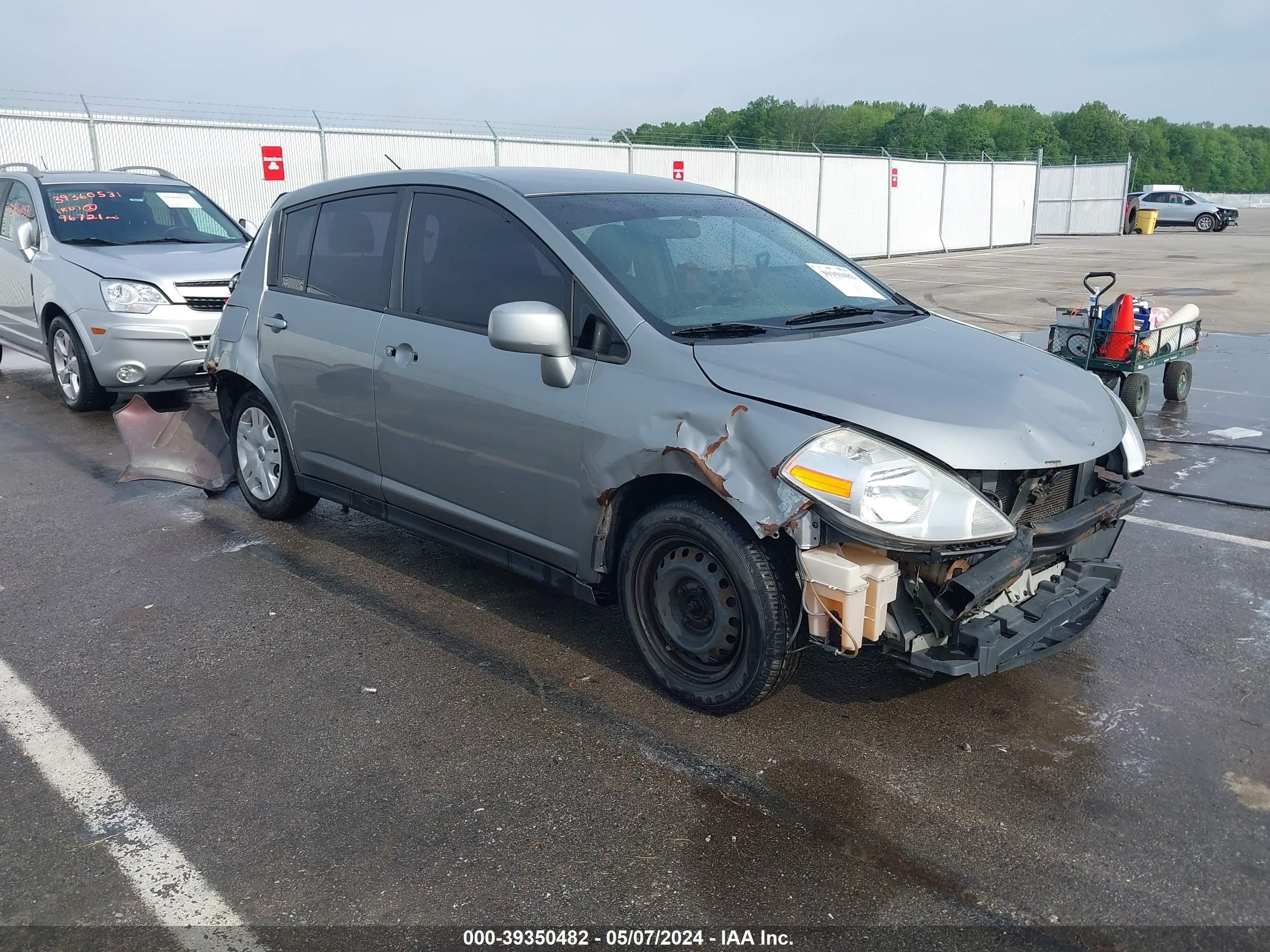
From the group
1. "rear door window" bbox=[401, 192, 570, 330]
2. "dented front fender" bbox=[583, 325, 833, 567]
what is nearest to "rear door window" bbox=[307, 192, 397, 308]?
"rear door window" bbox=[401, 192, 570, 330]

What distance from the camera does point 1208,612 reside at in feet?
15.4

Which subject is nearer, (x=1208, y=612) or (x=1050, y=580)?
(x=1050, y=580)

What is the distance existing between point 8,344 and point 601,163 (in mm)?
15483

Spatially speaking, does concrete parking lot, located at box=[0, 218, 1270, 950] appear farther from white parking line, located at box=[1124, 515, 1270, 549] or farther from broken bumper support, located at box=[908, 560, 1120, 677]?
Result: broken bumper support, located at box=[908, 560, 1120, 677]

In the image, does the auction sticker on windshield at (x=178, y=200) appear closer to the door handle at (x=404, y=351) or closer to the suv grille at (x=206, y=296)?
the suv grille at (x=206, y=296)


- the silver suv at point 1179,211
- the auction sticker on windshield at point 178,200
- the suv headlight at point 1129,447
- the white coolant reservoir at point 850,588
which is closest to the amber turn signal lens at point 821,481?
the white coolant reservoir at point 850,588

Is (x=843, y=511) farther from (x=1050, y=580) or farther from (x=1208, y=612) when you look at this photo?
(x=1208, y=612)

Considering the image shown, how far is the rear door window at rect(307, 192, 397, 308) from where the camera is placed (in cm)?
484

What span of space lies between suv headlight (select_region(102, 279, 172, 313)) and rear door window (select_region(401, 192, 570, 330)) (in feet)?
14.5

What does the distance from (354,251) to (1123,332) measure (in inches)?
236

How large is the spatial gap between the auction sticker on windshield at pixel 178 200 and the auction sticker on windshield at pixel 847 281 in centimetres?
717

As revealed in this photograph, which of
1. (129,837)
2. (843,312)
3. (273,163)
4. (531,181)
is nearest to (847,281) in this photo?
(843,312)

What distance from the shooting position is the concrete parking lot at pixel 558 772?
9.11 ft

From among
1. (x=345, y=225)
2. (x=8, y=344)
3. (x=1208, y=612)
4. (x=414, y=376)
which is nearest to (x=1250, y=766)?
(x=1208, y=612)
